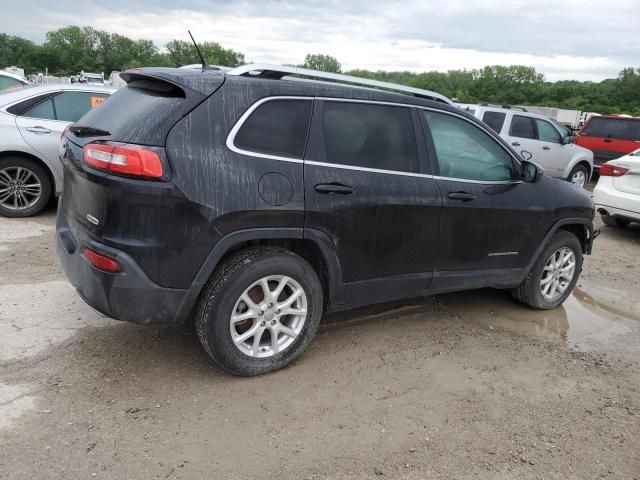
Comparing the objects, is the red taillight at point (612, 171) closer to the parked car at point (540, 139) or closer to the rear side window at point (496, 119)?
the parked car at point (540, 139)

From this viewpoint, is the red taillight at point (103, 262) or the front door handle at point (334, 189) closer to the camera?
the red taillight at point (103, 262)

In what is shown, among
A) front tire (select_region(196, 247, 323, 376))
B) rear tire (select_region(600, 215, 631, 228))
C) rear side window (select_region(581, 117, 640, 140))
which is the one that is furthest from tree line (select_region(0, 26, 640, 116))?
front tire (select_region(196, 247, 323, 376))

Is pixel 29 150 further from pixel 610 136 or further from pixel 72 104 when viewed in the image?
pixel 610 136

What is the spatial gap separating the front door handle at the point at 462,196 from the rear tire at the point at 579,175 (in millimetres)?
9750

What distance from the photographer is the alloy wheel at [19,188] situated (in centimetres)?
643

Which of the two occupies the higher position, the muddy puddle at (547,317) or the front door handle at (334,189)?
the front door handle at (334,189)

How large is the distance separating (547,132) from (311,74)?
9.81m

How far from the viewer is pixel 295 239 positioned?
3.36 meters

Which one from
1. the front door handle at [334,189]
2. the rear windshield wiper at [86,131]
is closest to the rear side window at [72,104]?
the rear windshield wiper at [86,131]

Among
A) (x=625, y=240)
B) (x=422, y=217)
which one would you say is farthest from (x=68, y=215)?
(x=625, y=240)

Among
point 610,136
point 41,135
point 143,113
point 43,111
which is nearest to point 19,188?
point 41,135

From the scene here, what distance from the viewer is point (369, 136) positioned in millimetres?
3617

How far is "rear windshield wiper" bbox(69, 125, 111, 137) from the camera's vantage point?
3.14 m

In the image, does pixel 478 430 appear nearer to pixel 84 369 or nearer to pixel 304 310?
pixel 304 310
